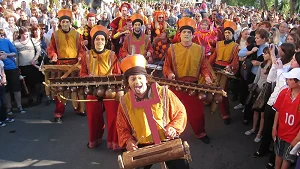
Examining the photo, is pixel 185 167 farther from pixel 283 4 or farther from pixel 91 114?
pixel 283 4

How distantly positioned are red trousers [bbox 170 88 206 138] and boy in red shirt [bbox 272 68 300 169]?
4.80 ft

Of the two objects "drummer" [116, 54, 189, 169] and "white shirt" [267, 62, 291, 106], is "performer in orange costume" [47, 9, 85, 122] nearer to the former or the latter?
"drummer" [116, 54, 189, 169]

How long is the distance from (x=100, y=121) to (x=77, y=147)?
653mm

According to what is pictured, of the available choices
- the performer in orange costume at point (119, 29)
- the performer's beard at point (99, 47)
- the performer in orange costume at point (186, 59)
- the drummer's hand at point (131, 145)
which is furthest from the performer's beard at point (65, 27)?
the drummer's hand at point (131, 145)

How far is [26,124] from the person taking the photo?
6156mm

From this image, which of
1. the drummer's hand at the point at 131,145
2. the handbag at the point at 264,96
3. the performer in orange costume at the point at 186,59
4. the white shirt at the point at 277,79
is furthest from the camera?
the performer in orange costume at the point at 186,59

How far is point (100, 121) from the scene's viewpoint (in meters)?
5.04

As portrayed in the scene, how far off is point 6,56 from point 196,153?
14.2 ft

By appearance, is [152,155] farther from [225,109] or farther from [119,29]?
[119,29]

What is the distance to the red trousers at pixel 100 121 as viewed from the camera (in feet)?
15.9

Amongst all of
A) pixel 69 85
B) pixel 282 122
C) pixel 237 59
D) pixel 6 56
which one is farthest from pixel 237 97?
pixel 6 56

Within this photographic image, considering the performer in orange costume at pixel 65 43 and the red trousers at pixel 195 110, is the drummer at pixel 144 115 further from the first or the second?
the performer in orange costume at pixel 65 43

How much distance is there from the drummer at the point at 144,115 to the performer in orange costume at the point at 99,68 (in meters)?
1.71

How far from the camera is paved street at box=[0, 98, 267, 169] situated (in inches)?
183
